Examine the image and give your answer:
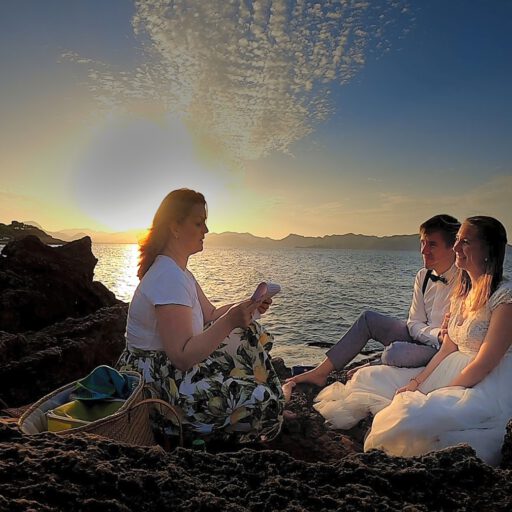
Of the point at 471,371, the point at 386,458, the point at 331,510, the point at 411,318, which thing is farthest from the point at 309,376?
the point at 331,510

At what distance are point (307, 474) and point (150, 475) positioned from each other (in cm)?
62

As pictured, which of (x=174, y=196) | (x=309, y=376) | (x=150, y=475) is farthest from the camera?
(x=309, y=376)

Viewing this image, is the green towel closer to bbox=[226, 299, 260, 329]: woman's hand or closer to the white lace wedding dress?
bbox=[226, 299, 260, 329]: woman's hand

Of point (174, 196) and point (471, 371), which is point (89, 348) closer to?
point (174, 196)

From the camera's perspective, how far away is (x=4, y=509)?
1.45 metres

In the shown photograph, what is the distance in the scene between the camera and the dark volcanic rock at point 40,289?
23.9 feet

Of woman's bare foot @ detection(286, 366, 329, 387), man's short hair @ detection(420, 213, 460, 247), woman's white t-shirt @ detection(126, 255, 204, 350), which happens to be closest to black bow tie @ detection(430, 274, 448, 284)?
man's short hair @ detection(420, 213, 460, 247)

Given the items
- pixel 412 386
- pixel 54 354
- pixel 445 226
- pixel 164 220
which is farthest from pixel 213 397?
pixel 445 226

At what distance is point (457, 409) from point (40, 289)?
21.9 ft

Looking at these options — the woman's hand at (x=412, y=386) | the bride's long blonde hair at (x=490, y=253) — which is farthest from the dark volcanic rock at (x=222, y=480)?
the woman's hand at (x=412, y=386)

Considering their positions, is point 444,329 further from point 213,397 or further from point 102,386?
point 102,386

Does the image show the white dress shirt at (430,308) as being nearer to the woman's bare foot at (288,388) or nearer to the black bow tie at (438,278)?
the black bow tie at (438,278)

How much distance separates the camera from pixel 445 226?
5535mm

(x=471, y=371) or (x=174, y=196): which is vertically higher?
(x=174, y=196)
